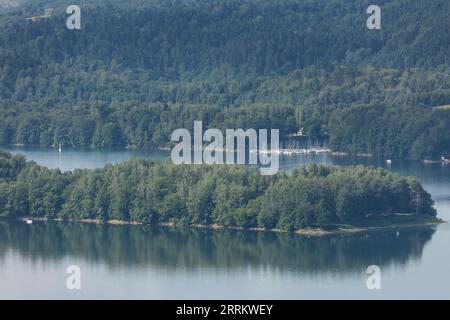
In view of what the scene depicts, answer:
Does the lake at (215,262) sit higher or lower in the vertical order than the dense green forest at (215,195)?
lower

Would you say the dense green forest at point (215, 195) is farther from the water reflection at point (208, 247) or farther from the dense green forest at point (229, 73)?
the dense green forest at point (229, 73)

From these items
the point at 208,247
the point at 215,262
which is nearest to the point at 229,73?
the point at 208,247

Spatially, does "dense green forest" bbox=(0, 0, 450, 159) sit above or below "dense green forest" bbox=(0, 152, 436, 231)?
above

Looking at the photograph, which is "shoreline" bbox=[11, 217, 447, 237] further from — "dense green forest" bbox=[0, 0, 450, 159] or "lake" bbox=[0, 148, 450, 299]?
"dense green forest" bbox=[0, 0, 450, 159]

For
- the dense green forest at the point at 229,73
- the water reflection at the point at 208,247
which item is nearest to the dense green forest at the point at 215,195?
the water reflection at the point at 208,247

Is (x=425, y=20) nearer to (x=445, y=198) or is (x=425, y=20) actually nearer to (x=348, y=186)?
(x=445, y=198)

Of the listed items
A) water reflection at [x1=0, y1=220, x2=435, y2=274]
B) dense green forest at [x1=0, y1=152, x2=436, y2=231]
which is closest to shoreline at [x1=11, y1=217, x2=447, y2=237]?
dense green forest at [x1=0, y1=152, x2=436, y2=231]
